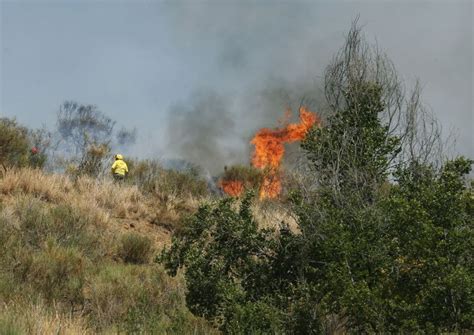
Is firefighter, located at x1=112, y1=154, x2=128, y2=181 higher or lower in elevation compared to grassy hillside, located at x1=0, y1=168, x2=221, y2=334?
higher

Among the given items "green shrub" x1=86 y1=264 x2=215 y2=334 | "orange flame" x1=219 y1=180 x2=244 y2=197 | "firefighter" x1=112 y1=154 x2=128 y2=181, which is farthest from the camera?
"orange flame" x1=219 y1=180 x2=244 y2=197

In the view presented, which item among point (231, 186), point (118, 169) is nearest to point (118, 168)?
point (118, 169)

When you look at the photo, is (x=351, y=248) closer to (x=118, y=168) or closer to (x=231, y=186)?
(x=118, y=168)

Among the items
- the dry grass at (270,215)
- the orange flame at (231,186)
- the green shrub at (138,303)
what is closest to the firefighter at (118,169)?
the dry grass at (270,215)

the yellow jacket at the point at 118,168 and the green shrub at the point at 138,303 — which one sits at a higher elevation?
the yellow jacket at the point at 118,168

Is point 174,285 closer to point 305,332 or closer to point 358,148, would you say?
point 305,332

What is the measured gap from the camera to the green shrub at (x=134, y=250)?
1177 centimetres

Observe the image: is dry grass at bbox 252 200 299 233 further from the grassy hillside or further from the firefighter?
the firefighter

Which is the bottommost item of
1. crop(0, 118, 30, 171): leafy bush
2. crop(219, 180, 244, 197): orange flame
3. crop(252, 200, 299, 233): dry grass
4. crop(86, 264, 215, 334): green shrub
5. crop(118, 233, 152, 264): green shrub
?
crop(86, 264, 215, 334): green shrub

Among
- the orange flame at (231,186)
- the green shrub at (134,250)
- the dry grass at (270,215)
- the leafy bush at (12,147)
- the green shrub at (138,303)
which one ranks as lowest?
the green shrub at (138,303)

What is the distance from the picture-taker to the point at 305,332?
6723mm

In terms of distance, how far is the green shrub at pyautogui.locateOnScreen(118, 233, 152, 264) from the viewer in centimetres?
1177

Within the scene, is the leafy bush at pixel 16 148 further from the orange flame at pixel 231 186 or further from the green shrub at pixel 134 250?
the orange flame at pixel 231 186

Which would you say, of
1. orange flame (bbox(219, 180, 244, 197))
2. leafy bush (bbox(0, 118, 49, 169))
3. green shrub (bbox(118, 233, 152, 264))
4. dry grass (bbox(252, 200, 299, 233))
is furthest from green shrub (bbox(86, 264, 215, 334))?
orange flame (bbox(219, 180, 244, 197))
